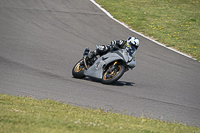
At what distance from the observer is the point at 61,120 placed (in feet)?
17.9

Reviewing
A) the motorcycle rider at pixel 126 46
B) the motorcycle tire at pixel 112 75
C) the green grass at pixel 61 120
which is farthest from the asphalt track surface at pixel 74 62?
the motorcycle rider at pixel 126 46

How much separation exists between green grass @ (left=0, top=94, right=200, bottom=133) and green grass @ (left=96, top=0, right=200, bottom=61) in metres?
10.8

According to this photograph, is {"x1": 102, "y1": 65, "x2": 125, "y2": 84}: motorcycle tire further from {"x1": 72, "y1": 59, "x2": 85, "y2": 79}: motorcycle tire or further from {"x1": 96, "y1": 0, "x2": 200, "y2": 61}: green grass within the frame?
{"x1": 96, "y1": 0, "x2": 200, "y2": 61}: green grass

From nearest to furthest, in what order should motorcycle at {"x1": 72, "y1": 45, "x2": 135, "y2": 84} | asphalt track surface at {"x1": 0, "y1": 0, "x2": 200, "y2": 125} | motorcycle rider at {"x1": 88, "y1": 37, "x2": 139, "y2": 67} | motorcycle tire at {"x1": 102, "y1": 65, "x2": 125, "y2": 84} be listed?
1. asphalt track surface at {"x1": 0, "y1": 0, "x2": 200, "y2": 125}
2. motorcycle tire at {"x1": 102, "y1": 65, "x2": 125, "y2": 84}
3. motorcycle at {"x1": 72, "y1": 45, "x2": 135, "y2": 84}
4. motorcycle rider at {"x1": 88, "y1": 37, "x2": 139, "y2": 67}

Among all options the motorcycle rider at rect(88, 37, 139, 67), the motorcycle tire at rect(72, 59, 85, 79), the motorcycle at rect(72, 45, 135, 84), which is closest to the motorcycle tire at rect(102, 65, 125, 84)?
the motorcycle at rect(72, 45, 135, 84)

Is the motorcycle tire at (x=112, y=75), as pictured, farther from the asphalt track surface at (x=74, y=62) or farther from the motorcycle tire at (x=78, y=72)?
the motorcycle tire at (x=78, y=72)

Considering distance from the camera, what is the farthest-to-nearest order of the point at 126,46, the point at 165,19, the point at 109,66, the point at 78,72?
the point at 165,19 < the point at 78,72 < the point at 126,46 < the point at 109,66

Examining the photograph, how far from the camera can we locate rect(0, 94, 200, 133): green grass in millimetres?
4867

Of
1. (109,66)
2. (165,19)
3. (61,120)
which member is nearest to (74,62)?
(109,66)

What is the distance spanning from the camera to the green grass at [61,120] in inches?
192

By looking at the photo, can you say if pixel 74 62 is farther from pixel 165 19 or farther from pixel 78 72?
pixel 165 19

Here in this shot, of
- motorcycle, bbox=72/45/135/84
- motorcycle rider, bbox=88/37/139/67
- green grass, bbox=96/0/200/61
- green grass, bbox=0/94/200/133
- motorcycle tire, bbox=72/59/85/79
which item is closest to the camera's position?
green grass, bbox=0/94/200/133

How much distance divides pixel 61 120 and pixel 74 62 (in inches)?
308

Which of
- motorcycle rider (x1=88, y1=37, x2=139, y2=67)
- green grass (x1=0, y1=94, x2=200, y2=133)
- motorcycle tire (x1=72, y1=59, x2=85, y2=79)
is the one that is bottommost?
green grass (x1=0, y1=94, x2=200, y2=133)
